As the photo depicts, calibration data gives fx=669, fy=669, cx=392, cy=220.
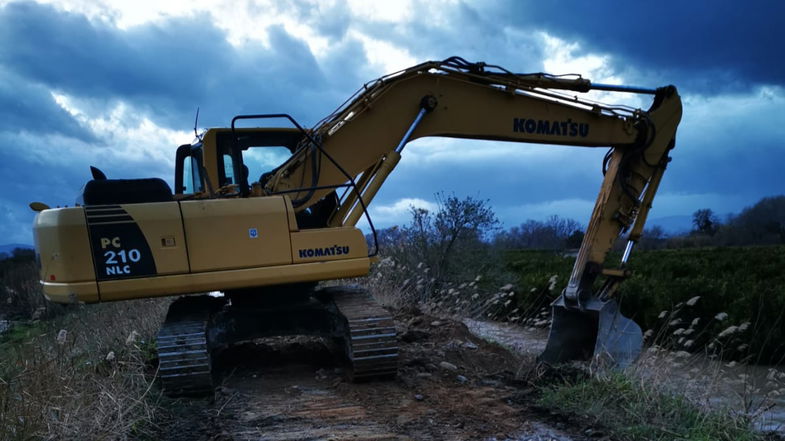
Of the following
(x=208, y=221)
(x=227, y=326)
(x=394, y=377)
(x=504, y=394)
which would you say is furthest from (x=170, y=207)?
(x=504, y=394)

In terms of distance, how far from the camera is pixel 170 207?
5.75m

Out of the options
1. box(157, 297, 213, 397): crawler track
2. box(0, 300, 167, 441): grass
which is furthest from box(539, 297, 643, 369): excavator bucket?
box(0, 300, 167, 441): grass

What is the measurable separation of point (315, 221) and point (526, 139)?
8.32ft

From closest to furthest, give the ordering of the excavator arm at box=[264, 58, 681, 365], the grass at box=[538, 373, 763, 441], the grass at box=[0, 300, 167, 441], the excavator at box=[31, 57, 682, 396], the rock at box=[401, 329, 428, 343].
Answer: the grass at box=[0, 300, 167, 441] → the grass at box=[538, 373, 763, 441] → the excavator at box=[31, 57, 682, 396] → the excavator arm at box=[264, 58, 681, 365] → the rock at box=[401, 329, 428, 343]

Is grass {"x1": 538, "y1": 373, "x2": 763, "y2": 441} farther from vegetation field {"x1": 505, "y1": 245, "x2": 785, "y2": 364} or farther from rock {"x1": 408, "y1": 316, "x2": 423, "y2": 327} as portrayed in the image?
rock {"x1": 408, "y1": 316, "x2": 423, "y2": 327}

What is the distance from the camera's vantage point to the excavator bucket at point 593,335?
693 centimetres

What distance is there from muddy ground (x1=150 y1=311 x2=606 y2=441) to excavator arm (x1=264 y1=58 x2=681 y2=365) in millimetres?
1179

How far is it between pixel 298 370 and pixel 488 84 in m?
3.65

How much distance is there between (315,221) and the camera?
708 cm

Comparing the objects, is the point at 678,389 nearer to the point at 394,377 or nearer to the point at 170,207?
the point at 394,377

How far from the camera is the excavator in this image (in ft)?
18.6


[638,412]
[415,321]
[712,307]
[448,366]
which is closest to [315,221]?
[448,366]

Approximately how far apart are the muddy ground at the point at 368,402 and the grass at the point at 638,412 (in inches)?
7.5

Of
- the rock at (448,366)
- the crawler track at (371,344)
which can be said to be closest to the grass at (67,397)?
the crawler track at (371,344)
